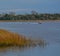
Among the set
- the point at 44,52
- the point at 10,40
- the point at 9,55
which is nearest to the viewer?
the point at 9,55

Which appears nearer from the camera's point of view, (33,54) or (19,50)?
(33,54)

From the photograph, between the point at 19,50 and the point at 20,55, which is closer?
the point at 20,55

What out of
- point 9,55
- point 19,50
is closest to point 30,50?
point 19,50

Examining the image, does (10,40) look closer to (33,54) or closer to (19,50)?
(19,50)

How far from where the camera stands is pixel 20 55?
62.5 feet

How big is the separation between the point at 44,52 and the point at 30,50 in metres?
1.03

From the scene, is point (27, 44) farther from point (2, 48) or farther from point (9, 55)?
point (9, 55)

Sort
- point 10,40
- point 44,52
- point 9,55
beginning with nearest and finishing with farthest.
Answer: point 9,55 < point 44,52 < point 10,40

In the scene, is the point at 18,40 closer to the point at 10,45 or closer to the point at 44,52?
the point at 10,45

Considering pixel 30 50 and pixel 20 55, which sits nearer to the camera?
pixel 20 55

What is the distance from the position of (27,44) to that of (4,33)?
1754mm

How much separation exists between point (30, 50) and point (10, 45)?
1374mm

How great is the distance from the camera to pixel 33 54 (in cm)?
1945

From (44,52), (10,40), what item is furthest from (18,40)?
(44,52)
